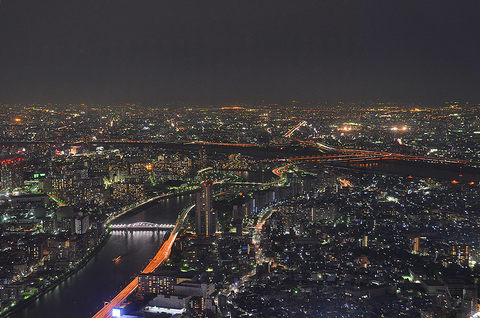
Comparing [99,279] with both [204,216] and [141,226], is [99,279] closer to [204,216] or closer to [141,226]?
[204,216]

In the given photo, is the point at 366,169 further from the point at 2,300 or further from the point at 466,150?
the point at 2,300

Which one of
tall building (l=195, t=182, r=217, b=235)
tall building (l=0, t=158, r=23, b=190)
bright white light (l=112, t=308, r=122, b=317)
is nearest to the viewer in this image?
bright white light (l=112, t=308, r=122, b=317)

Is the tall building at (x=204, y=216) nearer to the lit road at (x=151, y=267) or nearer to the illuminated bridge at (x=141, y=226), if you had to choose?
the lit road at (x=151, y=267)

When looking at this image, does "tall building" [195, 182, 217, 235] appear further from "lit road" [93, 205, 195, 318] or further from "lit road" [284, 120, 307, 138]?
"lit road" [284, 120, 307, 138]

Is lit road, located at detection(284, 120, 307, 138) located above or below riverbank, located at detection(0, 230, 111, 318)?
above

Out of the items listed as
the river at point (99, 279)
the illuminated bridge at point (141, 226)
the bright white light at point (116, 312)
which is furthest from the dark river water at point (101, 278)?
the bright white light at point (116, 312)

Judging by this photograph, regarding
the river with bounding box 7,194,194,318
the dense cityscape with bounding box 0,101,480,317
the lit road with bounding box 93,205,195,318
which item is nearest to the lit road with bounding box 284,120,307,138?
the dense cityscape with bounding box 0,101,480,317
